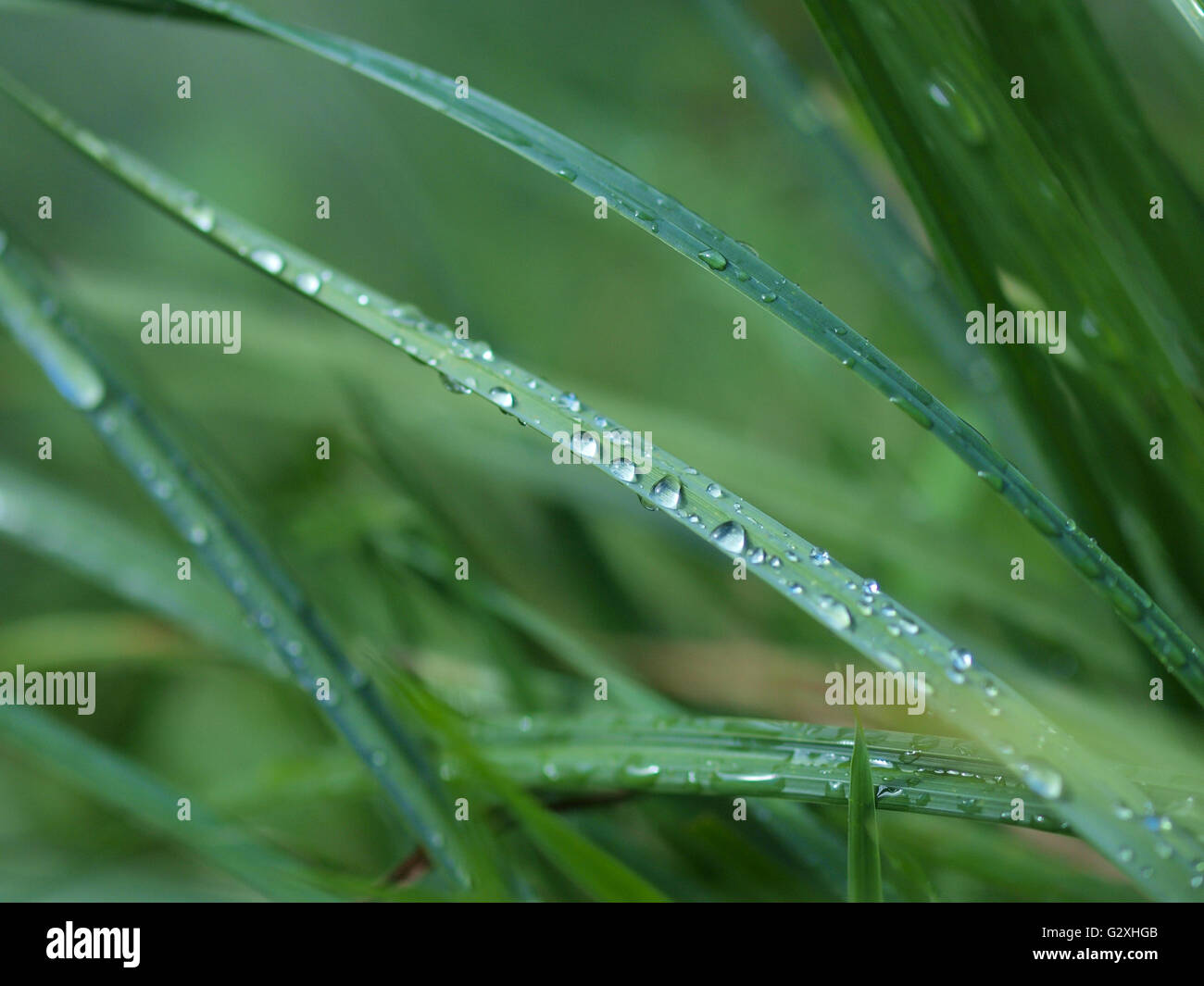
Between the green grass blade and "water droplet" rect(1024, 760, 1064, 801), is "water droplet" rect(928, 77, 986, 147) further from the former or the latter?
the green grass blade

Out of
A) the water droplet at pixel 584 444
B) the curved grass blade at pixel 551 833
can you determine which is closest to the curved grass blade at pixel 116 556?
the curved grass blade at pixel 551 833

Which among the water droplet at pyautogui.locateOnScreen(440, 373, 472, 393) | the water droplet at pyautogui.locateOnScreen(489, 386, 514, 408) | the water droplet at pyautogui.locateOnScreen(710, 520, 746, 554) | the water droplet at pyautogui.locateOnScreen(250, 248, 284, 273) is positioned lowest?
the water droplet at pyautogui.locateOnScreen(710, 520, 746, 554)

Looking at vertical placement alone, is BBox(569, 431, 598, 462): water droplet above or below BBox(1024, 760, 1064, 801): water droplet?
above

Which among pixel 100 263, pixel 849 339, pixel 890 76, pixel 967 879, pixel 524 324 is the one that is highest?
pixel 100 263

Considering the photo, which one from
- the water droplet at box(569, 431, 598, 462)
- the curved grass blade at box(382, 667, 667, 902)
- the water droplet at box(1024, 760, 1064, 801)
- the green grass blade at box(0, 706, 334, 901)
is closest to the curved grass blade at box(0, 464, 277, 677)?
the green grass blade at box(0, 706, 334, 901)

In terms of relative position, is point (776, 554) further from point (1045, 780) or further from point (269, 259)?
point (269, 259)

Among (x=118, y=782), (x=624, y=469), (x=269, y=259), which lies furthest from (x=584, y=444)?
(x=118, y=782)
